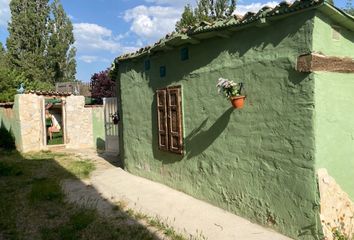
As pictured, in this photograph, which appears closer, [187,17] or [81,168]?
[81,168]

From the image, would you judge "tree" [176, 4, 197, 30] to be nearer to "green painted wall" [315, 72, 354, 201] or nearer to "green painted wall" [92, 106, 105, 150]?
"green painted wall" [92, 106, 105, 150]

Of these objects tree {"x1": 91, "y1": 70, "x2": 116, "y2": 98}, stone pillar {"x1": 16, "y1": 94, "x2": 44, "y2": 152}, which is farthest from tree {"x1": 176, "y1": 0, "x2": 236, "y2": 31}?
stone pillar {"x1": 16, "y1": 94, "x2": 44, "y2": 152}

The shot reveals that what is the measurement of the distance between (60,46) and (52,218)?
28178 mm

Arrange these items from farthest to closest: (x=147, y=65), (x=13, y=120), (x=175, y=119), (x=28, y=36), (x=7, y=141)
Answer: (x=28, y=36)
(x=13, y=120)
(x=7, y=141)
(x=147, y=65)
(x=175, y=119)

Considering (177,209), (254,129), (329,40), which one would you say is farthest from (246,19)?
(177,209)

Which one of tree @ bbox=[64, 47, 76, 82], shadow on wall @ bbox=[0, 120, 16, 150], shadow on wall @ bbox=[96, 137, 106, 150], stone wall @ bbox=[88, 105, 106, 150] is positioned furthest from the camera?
tree @ bbox=[64, 47, 76, 82]

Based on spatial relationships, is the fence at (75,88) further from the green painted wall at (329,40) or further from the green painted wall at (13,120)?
the green painted wall at (329,40)

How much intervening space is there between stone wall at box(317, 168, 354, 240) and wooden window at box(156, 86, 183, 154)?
298 cm

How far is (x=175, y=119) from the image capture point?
6.64 meters

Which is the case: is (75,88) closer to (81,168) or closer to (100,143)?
(100,143)

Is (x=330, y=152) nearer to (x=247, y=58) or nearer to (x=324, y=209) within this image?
(x=324, y=209)

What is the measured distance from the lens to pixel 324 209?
13.3 ft

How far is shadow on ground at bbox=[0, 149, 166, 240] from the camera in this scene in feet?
16.1

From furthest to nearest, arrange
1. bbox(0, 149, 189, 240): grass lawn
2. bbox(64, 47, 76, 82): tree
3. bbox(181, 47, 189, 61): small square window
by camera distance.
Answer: bbox(64, 47, 76, 82): tree < bbox(181, 47, 189, 61): small square window < bbox(0, 149, 189, 240): grass lawn
